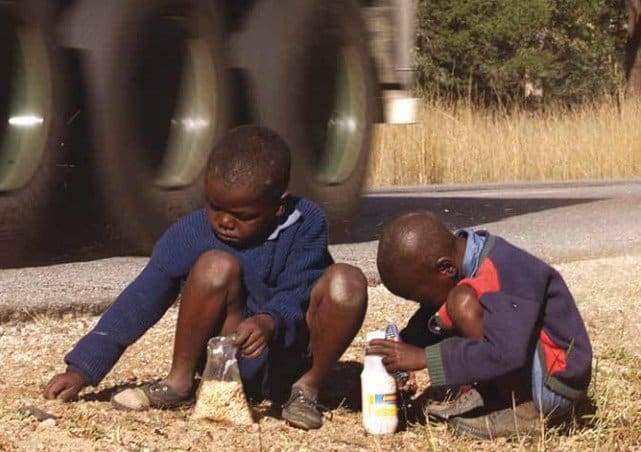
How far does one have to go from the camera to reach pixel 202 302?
3.97 metres

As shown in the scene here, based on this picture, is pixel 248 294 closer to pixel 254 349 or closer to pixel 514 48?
pixel 254 349

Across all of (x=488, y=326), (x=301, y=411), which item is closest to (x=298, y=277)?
(x=301, y=411)

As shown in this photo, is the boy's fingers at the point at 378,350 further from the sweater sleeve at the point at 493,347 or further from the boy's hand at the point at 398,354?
the sweater sleeve at the point at 493,347

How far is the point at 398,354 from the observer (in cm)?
388

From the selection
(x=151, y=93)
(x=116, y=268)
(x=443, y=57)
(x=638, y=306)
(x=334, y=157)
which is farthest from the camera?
(x=443, y=57)

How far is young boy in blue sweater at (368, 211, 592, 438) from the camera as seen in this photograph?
3756 mm

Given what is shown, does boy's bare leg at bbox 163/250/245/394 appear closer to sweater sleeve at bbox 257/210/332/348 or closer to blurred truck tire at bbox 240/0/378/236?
sweater sleeve at bbox 257/210/332/348

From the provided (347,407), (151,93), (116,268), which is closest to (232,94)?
(151,93)

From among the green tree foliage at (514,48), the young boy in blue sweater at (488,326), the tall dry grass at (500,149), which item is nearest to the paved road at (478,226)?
the tall dry grass at (500,149)

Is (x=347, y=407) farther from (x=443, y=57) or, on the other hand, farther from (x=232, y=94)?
(x=443, y=57)

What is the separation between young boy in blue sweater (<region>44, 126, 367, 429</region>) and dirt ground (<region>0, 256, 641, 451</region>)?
0.35ft

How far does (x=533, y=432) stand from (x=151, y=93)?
12.8ft

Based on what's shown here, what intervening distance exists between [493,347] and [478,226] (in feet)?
18.9

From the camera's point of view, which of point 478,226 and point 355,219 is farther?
point 355,219
